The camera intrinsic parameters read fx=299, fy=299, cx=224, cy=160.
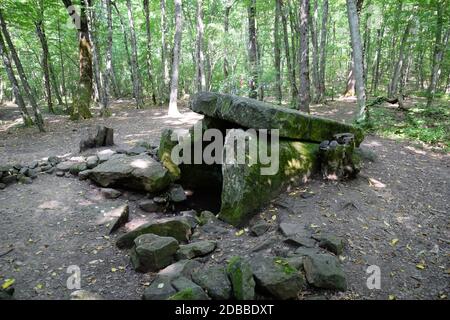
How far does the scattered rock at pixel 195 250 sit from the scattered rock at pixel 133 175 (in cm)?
254

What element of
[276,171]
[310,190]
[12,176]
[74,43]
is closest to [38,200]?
[12,176]

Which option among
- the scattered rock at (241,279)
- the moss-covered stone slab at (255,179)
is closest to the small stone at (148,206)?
the moss-covered stone slab at (255,179)

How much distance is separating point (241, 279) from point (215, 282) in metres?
0.33

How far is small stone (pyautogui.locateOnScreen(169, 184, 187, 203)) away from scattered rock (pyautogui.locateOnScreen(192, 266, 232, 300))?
330cm

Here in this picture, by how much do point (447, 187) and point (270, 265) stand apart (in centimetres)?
475

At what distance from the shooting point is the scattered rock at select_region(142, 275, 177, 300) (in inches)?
129

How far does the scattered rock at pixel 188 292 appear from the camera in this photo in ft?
10.3

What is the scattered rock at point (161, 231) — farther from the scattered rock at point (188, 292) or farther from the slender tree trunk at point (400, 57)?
the slender tree trunk at point (400, 57)

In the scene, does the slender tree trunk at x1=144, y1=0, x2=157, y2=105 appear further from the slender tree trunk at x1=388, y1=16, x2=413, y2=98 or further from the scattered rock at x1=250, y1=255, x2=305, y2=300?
the scattered rock at x1=250, y1=255, x2=305, y2=300

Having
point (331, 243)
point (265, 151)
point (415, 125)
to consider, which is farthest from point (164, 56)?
point (331, 243)

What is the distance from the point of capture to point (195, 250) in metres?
4.31

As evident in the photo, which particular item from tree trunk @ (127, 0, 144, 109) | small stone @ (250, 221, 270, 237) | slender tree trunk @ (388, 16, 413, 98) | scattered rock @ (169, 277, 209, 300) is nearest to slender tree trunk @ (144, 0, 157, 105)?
tree trunk @ (127, 0, 144, 109)

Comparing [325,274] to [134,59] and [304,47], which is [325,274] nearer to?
[304,47]
